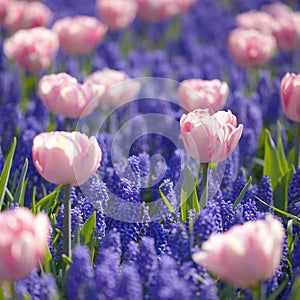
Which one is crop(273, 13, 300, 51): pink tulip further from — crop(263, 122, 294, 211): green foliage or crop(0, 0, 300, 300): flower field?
crop(263, 122, 294, 211): green foliage

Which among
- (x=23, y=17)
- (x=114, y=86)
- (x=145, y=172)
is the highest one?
(x=23, y=17)

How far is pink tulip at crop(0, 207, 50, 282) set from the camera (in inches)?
62.6

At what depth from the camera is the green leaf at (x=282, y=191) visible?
2.58 metres

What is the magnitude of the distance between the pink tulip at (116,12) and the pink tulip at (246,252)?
306 cm

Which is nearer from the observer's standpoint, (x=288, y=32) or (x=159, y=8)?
(x=288, y=32)

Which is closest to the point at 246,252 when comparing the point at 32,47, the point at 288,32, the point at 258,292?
the point at 258,292

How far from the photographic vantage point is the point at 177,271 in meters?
1.86

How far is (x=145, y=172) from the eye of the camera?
8.39 ft

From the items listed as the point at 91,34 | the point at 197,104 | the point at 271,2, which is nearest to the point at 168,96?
Result: the point at 91,34

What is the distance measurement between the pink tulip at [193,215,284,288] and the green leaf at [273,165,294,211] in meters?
0.95

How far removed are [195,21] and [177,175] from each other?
3554mm

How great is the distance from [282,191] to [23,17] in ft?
7.52

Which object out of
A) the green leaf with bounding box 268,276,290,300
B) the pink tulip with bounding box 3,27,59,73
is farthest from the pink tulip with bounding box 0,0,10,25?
the green leaf with bounding box 268,276,290,300

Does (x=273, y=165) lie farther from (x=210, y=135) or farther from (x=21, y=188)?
(x=21, y=188)
